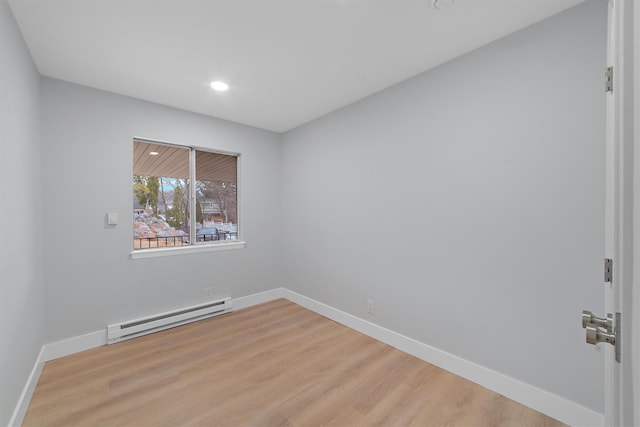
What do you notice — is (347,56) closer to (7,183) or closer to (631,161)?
(631,161)

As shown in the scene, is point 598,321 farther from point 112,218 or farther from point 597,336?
point 112,218

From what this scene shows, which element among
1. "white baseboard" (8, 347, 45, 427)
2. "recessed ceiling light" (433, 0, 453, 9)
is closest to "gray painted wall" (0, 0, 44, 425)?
"white baseboard" (8, 347, 45, 427)

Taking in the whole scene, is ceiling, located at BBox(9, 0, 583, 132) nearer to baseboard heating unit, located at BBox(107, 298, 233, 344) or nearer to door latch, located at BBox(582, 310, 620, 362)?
door latch, located at BBox(582, 310, 620, 362)

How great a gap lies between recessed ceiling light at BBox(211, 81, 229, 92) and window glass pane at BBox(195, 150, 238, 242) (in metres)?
1.06

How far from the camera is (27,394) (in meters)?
1.85

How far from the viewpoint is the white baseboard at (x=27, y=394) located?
162cm

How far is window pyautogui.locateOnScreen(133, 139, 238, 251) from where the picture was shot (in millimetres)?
3031

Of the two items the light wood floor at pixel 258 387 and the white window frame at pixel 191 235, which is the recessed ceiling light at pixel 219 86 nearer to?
the white window frame at pixel 191 235

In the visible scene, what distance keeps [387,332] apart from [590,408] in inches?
56.7

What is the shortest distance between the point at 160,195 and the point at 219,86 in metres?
1.51

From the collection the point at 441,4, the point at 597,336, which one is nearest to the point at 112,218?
the point at 441,4

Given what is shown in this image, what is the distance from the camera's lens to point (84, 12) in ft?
5.43

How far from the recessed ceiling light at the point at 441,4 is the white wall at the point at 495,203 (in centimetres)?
61

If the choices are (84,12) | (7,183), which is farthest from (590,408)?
(84,12)
